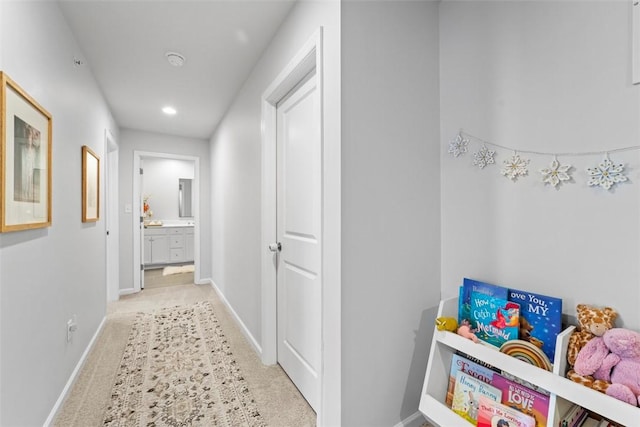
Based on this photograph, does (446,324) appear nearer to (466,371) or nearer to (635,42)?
(466,371)

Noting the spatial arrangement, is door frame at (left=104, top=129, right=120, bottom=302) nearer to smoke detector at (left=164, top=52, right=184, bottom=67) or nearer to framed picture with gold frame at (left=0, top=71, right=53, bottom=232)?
smoke detector at (left=164, top=52, right=184, bottom=67)

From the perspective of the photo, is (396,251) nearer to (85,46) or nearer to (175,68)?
(175,68)

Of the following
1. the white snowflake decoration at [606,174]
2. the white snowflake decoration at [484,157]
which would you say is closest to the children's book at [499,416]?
the white snowflake decoration at [606,174]

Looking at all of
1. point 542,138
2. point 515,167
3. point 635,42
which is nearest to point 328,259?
point 515,167

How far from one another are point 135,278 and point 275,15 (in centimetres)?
404

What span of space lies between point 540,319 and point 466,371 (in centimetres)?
38

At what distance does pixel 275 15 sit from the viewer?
1853mm

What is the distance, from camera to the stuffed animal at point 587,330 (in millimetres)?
971

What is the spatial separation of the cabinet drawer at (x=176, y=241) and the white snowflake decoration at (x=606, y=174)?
6.63 m

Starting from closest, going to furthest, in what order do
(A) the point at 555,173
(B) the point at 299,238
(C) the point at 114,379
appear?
(A) the point at 555,173, (B) the point at 299,238, (C) the point at 114,379

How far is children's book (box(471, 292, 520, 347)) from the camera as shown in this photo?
1214 millimetres

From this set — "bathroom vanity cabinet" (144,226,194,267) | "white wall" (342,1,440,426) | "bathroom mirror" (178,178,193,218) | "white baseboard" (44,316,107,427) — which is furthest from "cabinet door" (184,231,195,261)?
"white wall" (342,1,440,426)

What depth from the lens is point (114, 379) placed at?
2.03 m

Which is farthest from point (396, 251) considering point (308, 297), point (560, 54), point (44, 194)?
point (44, 194)
